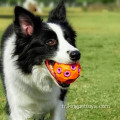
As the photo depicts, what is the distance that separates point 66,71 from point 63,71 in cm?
4

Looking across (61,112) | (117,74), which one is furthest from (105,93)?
(61,112)

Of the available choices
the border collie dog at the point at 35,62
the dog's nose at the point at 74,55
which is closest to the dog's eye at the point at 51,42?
the border collie dog at the point at 35,62

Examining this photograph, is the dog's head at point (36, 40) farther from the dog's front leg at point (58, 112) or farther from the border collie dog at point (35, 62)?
the dog's front leg at point (58, 112)

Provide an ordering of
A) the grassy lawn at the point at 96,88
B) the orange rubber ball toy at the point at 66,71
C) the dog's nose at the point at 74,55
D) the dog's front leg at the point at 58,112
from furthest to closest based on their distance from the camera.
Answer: the grassy lawn at the point at 96,88
the dog's front leg at the point at 58,112
the orange rubber ball toy at the point at 66,71
the dog's nose at the point at 74,55

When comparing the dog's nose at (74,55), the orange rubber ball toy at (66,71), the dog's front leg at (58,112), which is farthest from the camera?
the dog's front leg at (58,112)

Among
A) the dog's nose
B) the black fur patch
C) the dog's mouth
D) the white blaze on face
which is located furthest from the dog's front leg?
the dog's nose

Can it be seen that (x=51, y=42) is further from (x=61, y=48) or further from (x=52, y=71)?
(x=52, y=71)

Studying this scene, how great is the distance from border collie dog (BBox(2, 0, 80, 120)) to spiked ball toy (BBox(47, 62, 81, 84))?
0.05 metres

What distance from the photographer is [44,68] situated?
496 centimetres

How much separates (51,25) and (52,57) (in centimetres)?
46

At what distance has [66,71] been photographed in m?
4.84

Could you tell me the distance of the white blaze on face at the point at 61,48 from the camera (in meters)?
4.62

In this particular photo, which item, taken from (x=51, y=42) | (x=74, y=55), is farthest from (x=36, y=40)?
(x=74, y=55)

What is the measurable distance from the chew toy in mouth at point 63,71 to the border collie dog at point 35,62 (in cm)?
2
